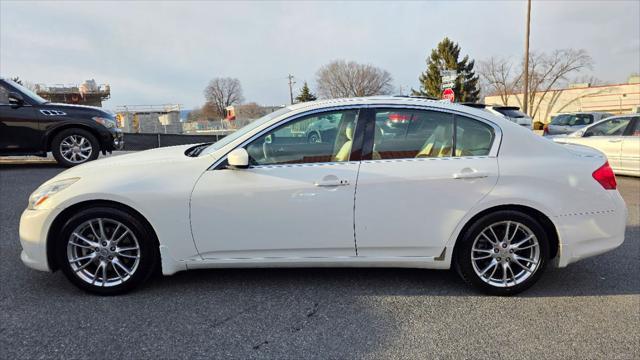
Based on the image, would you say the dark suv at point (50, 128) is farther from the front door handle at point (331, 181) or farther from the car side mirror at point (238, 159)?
the front door handle at point (331, 181)

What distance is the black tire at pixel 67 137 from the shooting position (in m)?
8.12

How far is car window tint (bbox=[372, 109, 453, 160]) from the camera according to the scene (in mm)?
3180

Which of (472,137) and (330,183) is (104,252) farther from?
(472,137)

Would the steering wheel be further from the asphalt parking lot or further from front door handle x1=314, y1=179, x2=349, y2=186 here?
the asphalt parking lot

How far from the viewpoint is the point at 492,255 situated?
3.22 meters

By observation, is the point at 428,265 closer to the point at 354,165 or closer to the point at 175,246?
the point at 354,165

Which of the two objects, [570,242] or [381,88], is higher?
[381,88]

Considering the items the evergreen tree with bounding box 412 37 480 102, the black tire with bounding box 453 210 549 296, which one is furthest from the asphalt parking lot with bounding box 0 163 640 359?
the evergreen tree with bounding box 412 37 480 102

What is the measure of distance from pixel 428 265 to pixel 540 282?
106 centimetres

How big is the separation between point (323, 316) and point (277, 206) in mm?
858

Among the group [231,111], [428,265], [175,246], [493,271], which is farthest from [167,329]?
[231,111]

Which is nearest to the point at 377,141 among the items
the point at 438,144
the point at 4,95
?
the point at 438,144

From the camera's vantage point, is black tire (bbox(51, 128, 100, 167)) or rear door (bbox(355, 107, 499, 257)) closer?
rear door (bbox(355, 107, 499, 257))

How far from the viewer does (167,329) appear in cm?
271
